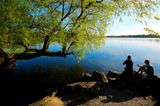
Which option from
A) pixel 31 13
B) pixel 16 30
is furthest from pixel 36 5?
pixel 16 30

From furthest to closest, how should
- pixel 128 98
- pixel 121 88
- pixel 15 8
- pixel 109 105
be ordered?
pixel 15 8, pixel 121 88, pixel 128 98, pixel 109 105

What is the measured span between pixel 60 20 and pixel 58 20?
45 cm

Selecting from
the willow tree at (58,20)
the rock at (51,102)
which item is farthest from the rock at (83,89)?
the willow tree at (58,20)

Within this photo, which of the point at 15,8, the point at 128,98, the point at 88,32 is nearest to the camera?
the point at 128,98

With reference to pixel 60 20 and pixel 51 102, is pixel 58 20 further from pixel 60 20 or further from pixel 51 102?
pixel 51 102

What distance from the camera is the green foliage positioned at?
70.5ft

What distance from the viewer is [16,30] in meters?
21.6

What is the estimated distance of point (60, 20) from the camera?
76.4 ft

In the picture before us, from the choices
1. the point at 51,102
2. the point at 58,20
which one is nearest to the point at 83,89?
the point at 51,102

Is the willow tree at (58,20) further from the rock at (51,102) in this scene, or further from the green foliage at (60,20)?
the rock at (51,102)

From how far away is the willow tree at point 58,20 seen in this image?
21.5 m

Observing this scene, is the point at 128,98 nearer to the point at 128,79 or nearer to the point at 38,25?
the point at 128,79

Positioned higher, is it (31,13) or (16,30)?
(31,13)

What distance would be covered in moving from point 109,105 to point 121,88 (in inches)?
157
